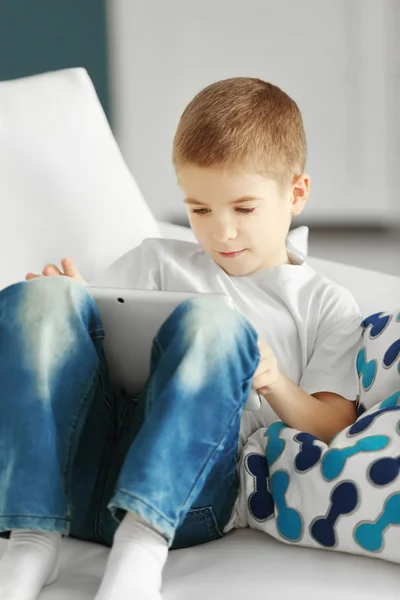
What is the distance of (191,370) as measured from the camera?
97 centimetres

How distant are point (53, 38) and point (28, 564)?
2.58 metres

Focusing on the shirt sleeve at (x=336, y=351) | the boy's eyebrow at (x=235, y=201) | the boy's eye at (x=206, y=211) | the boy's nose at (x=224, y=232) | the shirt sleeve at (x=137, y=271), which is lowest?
the shirt sleeve at (x=336, y=351)

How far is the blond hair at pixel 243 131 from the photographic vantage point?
1.24m

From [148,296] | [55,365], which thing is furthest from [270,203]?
[55,365]

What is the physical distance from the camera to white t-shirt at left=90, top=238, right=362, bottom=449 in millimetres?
1257

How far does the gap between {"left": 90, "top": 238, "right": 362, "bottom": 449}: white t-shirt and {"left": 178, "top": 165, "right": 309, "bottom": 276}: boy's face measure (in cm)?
3

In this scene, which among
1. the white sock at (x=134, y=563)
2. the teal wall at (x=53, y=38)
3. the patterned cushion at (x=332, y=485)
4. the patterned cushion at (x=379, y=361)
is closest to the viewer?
the white sock at (x=134, y=563)

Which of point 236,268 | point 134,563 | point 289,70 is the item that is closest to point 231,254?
point 236,268

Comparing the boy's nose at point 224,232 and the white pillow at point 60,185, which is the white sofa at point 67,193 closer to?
the white pillow at point 60,185

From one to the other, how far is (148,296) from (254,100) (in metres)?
0.43

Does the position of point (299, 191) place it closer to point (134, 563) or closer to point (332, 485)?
point (332, 485)

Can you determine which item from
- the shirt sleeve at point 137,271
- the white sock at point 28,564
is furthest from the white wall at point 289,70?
the white sock at point 28,564

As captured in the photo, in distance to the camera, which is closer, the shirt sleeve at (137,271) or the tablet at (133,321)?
the tablet at (133,321)

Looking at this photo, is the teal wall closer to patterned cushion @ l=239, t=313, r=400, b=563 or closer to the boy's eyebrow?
the boy's eyebrow
